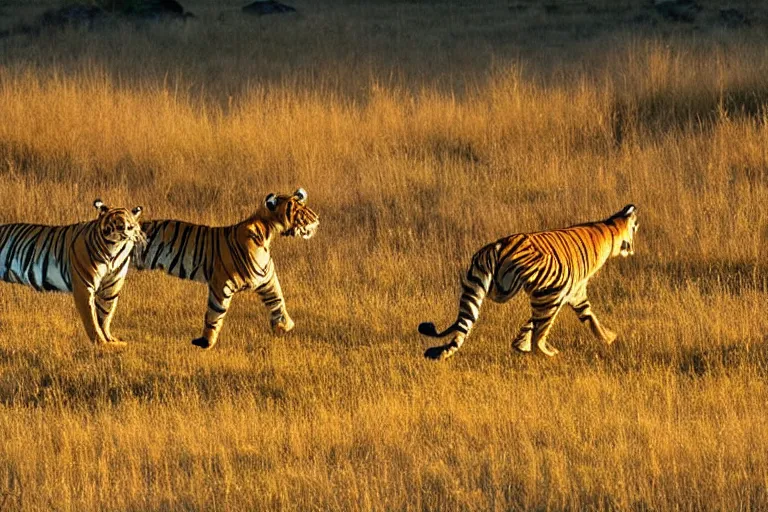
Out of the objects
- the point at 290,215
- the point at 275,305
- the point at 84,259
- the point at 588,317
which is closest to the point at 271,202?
the point at 290,215

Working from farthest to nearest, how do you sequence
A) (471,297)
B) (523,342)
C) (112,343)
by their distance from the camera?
(112,343) < (523,342) < (471,297)

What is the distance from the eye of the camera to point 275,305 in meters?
8.42

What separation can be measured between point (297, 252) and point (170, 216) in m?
1.81

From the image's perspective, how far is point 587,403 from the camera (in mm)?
6871

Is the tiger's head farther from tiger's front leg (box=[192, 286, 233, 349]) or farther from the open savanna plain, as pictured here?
tiger's front leg (box=[192, 286, 233, 349])

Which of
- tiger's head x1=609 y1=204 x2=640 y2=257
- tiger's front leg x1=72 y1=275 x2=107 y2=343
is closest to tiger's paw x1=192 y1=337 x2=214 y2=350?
tiger's front leg x1=72 y1=275 x2=107 y2=343

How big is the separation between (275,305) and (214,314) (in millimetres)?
460

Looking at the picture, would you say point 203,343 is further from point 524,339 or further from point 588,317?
point 588,317

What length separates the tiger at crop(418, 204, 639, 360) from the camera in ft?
24.8

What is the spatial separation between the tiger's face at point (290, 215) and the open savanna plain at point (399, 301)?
0.72m

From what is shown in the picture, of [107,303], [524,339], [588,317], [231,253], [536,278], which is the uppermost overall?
[536,278]

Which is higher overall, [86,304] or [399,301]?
[86,304]

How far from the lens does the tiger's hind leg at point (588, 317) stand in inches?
317

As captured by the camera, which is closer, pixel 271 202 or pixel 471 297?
pixel 471 297
